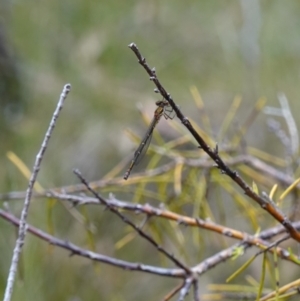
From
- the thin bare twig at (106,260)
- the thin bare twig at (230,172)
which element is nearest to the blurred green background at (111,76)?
the thin bare twig at (106,260)

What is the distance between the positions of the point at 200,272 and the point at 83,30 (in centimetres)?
79

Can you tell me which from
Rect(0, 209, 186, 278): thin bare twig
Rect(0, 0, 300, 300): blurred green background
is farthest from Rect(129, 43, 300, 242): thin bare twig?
Rect(0, 0, 300, 300): blurred green background

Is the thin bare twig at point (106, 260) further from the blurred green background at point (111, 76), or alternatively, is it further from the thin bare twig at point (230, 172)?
the blurred green background at point (111, 76)

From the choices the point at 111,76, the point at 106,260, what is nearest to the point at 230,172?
the point at 106,260

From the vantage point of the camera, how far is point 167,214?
0.98 ft

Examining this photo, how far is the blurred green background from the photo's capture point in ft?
2.46

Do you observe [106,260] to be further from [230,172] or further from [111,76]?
[111,76]

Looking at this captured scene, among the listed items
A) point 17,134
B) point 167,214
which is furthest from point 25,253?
point 167,214

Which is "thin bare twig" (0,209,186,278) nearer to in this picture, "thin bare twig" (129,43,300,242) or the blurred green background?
"thin bare twig" (129,43,300,242)

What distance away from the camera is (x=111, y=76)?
3.18 ft

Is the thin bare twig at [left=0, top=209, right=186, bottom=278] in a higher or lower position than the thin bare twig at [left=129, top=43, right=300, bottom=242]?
higher

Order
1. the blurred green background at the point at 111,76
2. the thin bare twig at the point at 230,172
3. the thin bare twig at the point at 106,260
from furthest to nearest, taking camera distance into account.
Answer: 1. the blurred green background at the point at 111,76
2. the thin bare twig at the point at 106,260
3. the thin bare twig at the point at 230,172

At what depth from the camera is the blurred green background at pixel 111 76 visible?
0.75 metres

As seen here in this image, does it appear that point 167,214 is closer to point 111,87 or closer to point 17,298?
point 17,298
